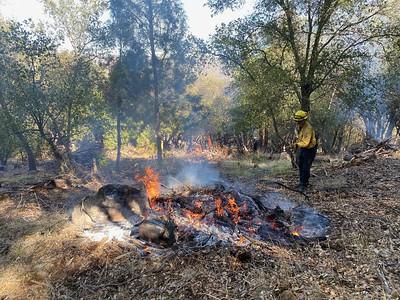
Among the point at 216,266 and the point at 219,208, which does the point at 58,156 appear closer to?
the point at 219,208

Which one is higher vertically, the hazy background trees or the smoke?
the hazy background trees

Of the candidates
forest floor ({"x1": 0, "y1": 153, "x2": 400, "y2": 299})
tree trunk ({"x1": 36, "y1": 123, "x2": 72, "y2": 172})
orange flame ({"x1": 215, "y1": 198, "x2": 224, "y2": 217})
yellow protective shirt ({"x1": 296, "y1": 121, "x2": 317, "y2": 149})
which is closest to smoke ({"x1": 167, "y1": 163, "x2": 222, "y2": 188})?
orange flame ({"x1": 215, "y1": 198, "x2": 224, "y2": 217})

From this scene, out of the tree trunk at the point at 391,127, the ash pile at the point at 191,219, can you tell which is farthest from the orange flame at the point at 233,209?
the tree trunk at the point at 391,127

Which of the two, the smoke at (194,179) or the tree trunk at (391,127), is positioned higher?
the tree trunk at (391,127)

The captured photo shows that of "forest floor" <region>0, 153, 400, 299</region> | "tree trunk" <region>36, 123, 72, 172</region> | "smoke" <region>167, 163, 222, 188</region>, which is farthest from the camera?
"tree trunk" <region>36, 123, 72, 172</region>

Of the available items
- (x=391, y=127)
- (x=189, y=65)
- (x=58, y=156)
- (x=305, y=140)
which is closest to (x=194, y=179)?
(x=305, y=140)

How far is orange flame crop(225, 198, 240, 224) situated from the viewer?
472cm

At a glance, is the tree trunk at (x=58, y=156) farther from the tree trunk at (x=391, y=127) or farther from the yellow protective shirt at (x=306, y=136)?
the tree trunk at (x=391, y=127)

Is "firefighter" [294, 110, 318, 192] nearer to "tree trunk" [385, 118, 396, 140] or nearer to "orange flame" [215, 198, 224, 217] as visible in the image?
"orange flame" [215, 198, 224, 217]

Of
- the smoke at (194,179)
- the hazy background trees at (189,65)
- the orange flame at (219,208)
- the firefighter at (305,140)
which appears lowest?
the smoke at (194,179)

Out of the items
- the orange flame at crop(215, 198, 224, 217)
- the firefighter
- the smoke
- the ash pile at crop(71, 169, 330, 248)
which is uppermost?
the firefighter

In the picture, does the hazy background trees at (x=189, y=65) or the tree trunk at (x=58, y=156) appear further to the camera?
the tree trunk at (x=58, y=156)

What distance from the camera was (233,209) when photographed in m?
4.92

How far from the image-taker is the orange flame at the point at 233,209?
472 cm
